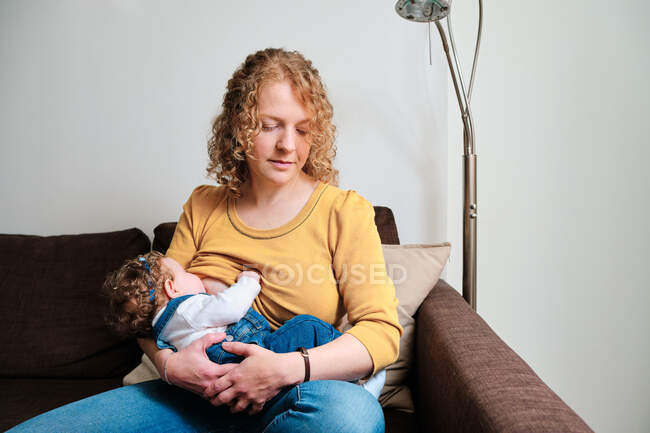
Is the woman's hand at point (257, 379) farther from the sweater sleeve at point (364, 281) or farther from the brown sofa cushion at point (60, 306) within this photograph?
the brown sofa cushion at point (60, 306)

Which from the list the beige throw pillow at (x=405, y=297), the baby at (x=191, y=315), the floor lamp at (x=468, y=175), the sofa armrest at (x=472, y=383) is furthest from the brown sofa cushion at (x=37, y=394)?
the floor lamp at (x=468, y=175)

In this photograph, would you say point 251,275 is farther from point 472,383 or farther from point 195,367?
point 472,383

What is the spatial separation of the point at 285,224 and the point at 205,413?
492 millimetres

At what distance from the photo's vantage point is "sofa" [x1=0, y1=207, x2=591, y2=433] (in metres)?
0.96

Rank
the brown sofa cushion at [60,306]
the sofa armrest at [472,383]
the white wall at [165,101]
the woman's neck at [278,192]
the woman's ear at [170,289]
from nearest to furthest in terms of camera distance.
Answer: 1. the sofa armrest at [472,383]
2. the woman's ear at [170,289]
3. the woman's neck at [278,192]
4. the brown sofa cushion at [60,306]
5. the white wall at [165,101]

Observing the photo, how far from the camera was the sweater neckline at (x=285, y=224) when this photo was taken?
1.11m

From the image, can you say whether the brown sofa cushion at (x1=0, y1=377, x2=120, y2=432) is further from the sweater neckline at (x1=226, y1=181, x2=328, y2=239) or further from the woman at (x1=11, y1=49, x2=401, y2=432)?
the sweater neckline at (x1=226, y1=181, x2=328, y2=239)

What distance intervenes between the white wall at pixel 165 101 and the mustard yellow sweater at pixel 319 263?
0.81 meters

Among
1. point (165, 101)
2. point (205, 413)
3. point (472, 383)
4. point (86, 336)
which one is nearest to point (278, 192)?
point (205, 413)

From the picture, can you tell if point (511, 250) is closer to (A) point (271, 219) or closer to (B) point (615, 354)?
(B) point (615, 354)

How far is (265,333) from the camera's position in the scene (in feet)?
3.30

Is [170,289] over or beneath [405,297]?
over

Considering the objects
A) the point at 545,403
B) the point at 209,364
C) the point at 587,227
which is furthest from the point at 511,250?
the point at 209,364

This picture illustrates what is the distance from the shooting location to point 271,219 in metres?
1.15
